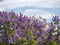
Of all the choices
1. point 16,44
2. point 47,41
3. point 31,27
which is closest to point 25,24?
point 31,27

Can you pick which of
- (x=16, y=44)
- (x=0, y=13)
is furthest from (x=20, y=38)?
(x=0, y=13)

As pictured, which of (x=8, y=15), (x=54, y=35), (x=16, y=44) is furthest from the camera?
(x=8, y=15)

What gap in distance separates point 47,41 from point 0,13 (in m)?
1.50

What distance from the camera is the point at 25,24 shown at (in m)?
4.39

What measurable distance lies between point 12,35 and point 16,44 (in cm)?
25

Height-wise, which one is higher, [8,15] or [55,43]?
[8,15]

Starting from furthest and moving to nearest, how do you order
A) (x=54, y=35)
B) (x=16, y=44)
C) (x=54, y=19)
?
(x=54, y=19)
(x=16, y=44)
(x=54, y=35)

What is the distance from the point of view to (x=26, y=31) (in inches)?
164

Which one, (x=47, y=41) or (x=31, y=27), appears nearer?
(x=47, y=41)

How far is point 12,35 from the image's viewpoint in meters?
4.29

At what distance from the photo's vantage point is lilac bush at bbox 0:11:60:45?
12.4 ft

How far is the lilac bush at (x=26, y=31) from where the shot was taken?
3.78 meters

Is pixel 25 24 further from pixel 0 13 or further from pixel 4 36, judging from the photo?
pixel 0 13

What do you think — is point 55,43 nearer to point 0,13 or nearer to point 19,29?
point 19,29
